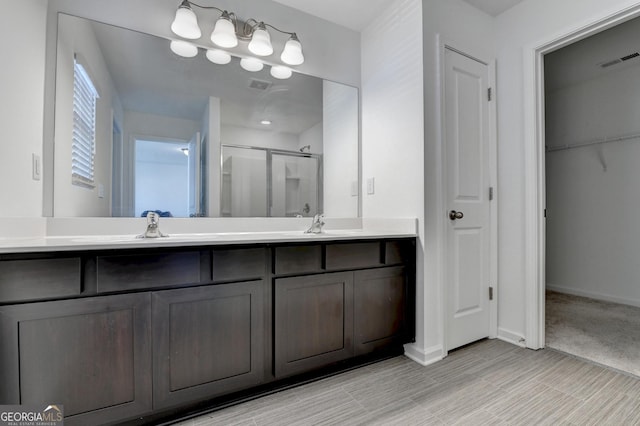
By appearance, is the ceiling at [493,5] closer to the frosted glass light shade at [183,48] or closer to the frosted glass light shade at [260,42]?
the frosted glass light shade at [260,42]

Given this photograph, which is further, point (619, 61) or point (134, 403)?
point (619, 61)

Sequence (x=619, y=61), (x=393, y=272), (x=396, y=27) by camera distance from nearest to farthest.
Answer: (x=393, y=272)
(x=396, y=27)
(x=619, y=61)

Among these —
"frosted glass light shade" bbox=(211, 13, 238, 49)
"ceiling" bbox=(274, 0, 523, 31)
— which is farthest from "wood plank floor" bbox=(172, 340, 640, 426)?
"ceiling" bbox=(274, 0, 523, 31)

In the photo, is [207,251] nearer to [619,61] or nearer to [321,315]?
[321,315]

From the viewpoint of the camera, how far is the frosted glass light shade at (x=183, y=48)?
1816 mm

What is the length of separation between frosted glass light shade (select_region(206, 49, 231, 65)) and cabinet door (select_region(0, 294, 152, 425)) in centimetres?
149

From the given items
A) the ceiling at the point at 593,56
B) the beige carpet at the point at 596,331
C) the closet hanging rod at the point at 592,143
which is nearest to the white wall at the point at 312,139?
the beige carpet at the point at 596,331

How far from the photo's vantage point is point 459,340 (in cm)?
212

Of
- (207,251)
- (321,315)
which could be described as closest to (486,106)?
(321,315)

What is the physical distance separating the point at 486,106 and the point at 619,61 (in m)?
1.83

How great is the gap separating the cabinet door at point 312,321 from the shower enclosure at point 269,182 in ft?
2.18

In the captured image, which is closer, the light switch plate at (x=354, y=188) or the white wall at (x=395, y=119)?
the white wall at (x=395, y=119)

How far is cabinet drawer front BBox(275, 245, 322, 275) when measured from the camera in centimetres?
155

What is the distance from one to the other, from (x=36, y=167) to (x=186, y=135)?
0.73 m
